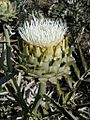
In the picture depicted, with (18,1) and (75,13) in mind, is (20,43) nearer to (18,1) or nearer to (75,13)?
(75,13)

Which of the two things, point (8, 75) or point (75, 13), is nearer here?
point (8, 75)

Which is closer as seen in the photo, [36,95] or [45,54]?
[45,54]

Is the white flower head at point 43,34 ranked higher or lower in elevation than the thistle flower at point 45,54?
higher

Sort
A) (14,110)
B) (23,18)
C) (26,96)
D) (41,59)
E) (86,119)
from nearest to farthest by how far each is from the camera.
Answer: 1. (41,59)
2. (86,119)
3. (26,96)
4. (14,110)
5. (23,18)

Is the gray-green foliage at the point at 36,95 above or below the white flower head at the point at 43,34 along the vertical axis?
below

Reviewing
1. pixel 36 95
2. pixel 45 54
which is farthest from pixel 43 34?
pixel 36 95

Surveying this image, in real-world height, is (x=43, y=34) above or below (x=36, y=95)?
above

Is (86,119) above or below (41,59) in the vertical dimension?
below

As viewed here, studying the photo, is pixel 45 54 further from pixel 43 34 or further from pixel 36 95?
pixel 36 95

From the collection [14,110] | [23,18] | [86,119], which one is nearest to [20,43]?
[86,119]

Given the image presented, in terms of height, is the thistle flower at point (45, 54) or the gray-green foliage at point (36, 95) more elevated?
the thistle flower at point (45, 54)

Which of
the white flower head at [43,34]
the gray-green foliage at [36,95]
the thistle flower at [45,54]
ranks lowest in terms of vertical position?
the gray-green foliage at [36,95]
